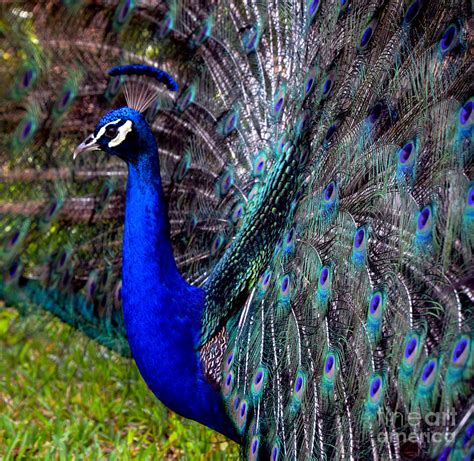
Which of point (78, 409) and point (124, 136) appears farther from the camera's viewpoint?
point (78, 409)

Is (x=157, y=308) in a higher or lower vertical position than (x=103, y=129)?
lower

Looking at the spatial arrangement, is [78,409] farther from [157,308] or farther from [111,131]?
[111,131]

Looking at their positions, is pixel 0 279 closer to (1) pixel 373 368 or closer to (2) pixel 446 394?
(1) pixel 373 368

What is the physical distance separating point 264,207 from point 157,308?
0.38 m

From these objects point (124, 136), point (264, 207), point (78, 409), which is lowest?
point (78, 409)

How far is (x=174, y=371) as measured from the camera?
2.09 metres

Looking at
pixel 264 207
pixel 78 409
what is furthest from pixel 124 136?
pixel 78 409

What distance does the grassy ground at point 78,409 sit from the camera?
8.59ft

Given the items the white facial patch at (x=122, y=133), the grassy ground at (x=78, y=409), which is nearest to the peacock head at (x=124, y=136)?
the white facial patch at (x=122, y=133)

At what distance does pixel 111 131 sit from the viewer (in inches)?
81.4

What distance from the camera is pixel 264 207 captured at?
83.4 inches

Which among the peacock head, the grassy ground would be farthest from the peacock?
the grassy ground

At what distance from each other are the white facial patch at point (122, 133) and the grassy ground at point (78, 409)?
1.00m

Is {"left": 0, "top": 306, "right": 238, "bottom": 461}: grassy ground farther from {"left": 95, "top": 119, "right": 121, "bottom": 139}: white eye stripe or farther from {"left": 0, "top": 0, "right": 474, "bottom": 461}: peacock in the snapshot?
{"left": 95, "top": 119, "right": 121, "bottom": 139}: white eye stripe
